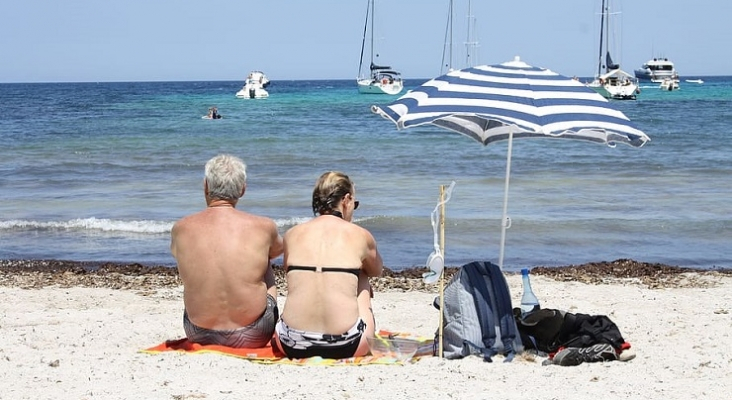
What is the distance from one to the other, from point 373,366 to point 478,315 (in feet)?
2.33

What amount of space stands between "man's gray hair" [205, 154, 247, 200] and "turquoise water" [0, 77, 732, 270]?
471 centimetres

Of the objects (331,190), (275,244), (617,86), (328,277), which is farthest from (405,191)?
(617,86)

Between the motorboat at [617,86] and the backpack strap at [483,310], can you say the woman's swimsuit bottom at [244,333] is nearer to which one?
the backpack strap at [483,310]

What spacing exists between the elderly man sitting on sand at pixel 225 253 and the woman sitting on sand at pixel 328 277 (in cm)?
19

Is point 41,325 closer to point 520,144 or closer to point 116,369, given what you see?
point 116,369

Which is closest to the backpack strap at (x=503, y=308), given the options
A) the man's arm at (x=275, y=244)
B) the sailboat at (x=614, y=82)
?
the man's arm at (x=275, y=244)

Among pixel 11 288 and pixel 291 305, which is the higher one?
pixel 291 305

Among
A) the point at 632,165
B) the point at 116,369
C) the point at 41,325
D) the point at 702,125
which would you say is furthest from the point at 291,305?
the point at 702,125

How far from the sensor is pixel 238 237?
5.23 metres

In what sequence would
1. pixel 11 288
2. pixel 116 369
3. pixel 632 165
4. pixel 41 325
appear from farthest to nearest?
pixel 632 165 → pixel 11 288 → pixel 41 325 → pixel 116 369

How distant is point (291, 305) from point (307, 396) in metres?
0.66

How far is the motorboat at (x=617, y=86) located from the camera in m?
55.7

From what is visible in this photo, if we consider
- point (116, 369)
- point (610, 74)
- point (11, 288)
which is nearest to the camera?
point (116, 369)

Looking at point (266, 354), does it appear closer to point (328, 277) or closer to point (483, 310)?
point (328, 277)
